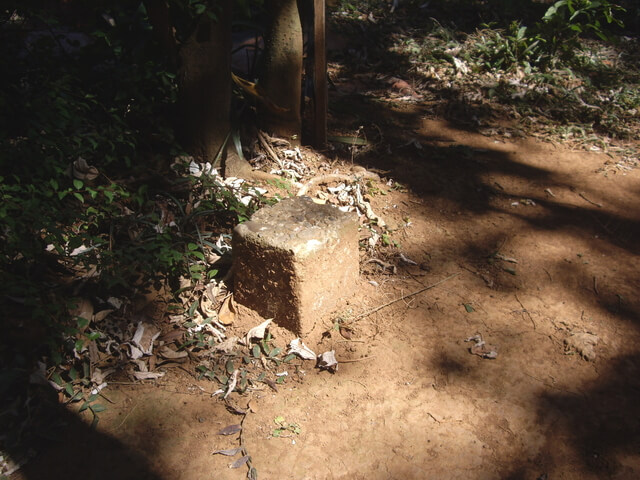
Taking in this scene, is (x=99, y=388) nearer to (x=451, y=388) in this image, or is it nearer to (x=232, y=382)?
(x=232, y=382)

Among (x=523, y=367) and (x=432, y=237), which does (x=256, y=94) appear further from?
(x=523, y=367)

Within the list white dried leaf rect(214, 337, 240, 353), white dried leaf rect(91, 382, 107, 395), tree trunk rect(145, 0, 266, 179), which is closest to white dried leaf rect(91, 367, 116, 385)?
white dried leaf rect(91, 382, 107, 395)

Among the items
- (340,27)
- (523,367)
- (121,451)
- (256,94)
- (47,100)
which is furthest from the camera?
(340,27)

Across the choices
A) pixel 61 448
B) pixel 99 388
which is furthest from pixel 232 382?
pixel 61 448

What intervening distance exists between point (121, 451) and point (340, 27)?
20.4 ft

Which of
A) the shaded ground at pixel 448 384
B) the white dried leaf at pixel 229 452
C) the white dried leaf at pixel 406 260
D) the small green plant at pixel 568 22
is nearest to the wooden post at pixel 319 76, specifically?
the shaded ground at pixel 448 384

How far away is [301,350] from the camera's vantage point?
2668 mm

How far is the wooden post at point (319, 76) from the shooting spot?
12.7ft

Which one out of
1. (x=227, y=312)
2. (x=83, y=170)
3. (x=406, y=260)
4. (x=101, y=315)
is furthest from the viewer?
(x=406, y=260)

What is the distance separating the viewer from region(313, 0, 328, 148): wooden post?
12.7ft

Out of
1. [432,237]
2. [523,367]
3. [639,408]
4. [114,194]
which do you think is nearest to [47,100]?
[114,194]

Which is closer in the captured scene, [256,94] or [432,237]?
[432,237]

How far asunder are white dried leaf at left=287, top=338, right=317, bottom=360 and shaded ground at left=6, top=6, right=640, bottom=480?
49mm

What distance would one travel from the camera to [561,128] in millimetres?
5203
